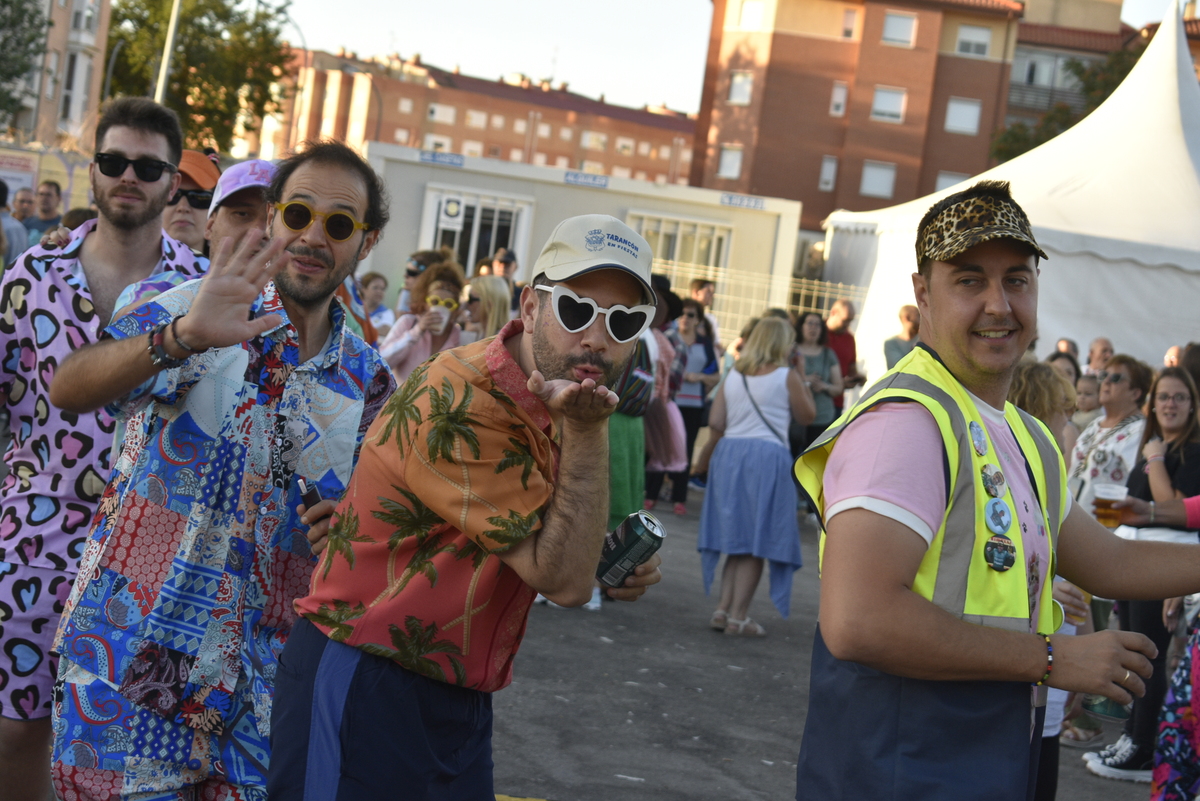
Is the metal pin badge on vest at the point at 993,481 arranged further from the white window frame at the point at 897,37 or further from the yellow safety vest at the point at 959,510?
the white window frame at the point at 897,37

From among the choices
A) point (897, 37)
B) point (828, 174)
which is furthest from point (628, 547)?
point (897, 37)

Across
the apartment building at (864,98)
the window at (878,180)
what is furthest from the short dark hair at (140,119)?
the window at (878,180)

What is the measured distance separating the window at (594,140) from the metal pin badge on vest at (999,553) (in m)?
99.4

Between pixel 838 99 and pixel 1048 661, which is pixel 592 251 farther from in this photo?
pixel 838 99

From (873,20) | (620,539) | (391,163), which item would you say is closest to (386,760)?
(620,539)

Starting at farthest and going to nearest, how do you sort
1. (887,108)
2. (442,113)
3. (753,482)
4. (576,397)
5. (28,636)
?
(442,113) → (887,108) → (753,482) → (28,636) → (576,397)

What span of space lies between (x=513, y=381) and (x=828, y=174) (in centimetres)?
4581

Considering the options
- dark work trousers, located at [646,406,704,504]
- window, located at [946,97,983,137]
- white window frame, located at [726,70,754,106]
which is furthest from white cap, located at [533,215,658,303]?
window, located at [946,97,983,137]

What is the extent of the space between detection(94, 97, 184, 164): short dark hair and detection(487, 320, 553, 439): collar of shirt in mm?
2005

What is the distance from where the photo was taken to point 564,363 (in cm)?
221

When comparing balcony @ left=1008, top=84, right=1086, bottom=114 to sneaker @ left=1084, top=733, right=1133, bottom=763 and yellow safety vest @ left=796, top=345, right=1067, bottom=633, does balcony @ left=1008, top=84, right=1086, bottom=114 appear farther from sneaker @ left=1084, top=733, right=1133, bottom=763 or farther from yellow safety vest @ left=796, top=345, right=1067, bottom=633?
yellow safety vest @ left=796, top=345, right=1067, bottom=633

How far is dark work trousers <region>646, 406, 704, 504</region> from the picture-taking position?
499 inches

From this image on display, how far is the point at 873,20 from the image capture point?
4550 cm

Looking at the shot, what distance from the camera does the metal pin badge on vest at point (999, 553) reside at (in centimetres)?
226
